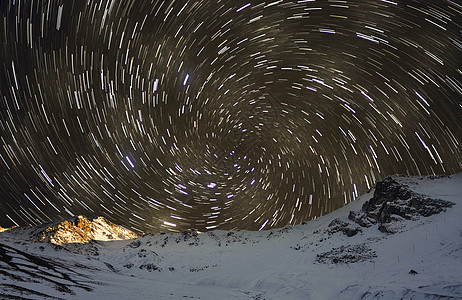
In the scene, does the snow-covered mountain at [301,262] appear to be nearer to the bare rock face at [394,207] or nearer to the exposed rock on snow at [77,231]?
the bare rock face at [394,207]

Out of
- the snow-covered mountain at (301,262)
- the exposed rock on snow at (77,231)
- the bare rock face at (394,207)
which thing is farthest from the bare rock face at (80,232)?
the bare rock face at (394,207)

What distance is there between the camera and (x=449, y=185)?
56.7 meters

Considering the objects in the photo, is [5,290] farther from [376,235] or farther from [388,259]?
[376,235]

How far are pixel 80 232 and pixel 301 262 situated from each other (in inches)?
4983

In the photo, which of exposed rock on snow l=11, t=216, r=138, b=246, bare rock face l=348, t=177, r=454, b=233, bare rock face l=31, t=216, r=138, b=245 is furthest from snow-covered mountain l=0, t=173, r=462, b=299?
exposed rock on snow l=11, t=216, r=138, b=246

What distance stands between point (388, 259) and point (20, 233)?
571 feet

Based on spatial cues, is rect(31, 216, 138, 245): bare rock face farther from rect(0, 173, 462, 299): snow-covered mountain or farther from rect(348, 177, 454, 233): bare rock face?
rect(348, 177, 454, 233): bare rock face

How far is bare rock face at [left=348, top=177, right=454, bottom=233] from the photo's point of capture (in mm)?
45750

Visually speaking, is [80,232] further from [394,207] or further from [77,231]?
[394,207]

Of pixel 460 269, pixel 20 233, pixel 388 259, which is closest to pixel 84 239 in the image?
pixel 20 233

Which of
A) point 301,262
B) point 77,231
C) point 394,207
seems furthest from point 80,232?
point 394,207

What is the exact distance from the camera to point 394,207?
51906 millimetres

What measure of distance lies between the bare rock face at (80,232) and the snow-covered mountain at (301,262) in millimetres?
16902

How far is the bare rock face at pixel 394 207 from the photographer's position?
45.8m
